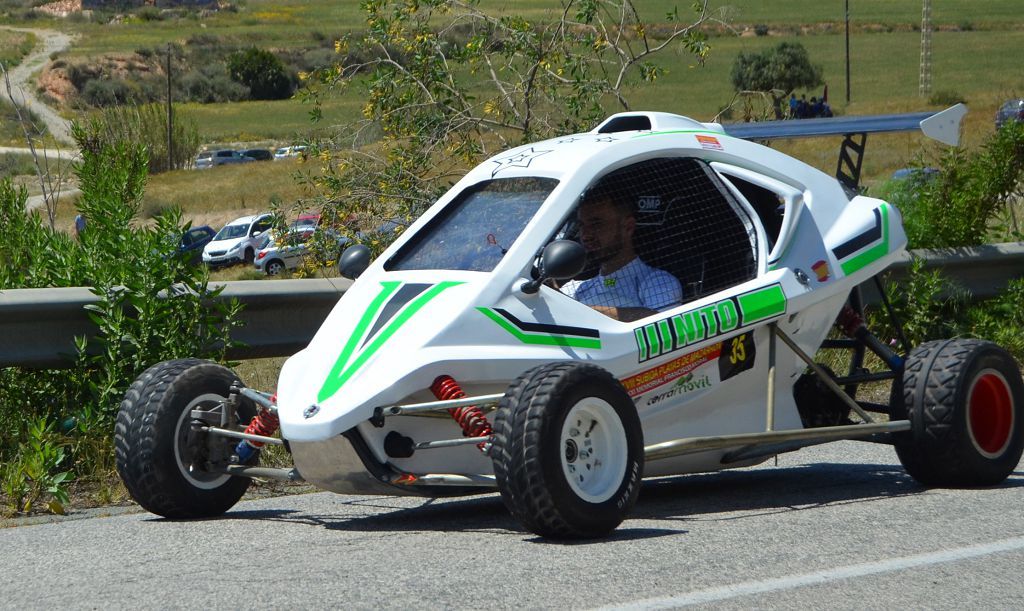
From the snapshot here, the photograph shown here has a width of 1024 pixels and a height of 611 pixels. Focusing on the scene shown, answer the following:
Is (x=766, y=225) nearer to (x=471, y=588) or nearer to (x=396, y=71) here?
(x=471, y=588)

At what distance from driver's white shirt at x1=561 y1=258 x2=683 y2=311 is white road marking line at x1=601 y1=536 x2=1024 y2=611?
1.85 meters

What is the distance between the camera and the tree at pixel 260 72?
95812 millimetres

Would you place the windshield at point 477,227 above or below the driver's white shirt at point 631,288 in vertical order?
above

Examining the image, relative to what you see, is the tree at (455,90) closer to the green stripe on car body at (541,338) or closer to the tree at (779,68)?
the green stripe on car body at (541,338)

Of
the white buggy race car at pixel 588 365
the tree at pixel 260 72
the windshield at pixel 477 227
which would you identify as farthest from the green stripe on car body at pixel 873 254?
the tree at pixel 260 72

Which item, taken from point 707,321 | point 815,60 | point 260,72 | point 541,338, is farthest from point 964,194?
point 260,72

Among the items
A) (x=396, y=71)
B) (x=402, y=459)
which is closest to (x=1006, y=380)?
(x=402, y=459)

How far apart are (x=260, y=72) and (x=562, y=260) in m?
92.9

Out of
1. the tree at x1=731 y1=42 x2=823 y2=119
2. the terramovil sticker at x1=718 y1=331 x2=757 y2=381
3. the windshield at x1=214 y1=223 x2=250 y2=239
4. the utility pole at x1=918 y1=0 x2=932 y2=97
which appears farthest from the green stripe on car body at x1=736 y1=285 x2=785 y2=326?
the utility pole at x1=918 y1=0 x2=932 y2=97

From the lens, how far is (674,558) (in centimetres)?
522

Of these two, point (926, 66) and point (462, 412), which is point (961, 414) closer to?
point (462, 412)

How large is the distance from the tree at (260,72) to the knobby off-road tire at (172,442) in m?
90.6

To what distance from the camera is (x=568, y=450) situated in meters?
5.66

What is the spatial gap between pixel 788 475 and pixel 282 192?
46043mm
